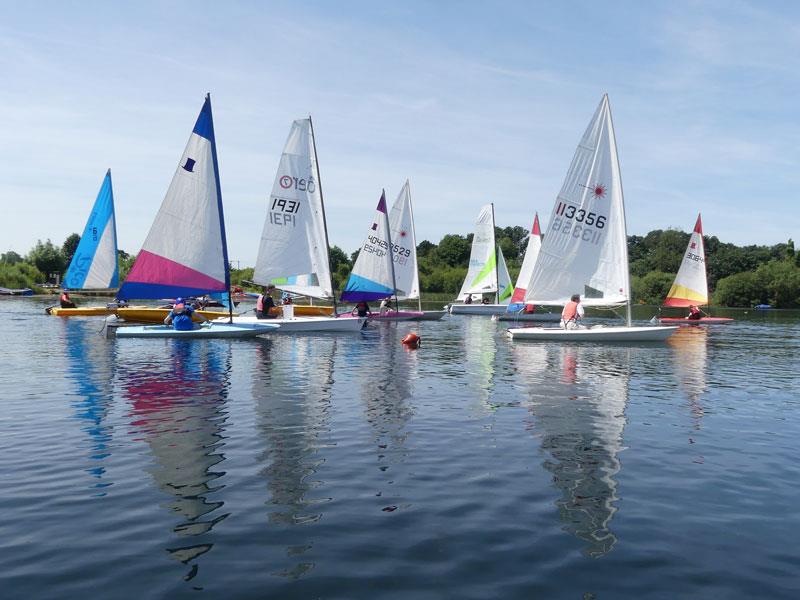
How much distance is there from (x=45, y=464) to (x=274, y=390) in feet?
25.7

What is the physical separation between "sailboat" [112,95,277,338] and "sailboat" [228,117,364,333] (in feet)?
15.6

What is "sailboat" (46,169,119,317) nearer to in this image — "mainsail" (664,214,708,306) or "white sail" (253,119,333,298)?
"white sail" (253,119,333,298)

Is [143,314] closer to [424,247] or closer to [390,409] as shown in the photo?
[390,409]

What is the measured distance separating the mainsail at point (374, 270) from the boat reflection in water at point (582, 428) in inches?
883

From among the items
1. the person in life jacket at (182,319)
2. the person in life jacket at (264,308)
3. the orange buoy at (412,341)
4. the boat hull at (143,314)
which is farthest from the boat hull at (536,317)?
the person in life jacket at (182,319)

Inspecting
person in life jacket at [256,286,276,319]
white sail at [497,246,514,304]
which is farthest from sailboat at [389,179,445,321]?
person in life jacket at [256,286,276,319]

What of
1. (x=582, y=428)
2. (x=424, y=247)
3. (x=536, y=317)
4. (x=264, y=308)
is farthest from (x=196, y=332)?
(x=424, y=247)

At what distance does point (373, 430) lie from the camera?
43.7ft

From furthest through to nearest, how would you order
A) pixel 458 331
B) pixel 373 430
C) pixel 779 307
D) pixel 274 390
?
pixel 779 307 < pixel 458 331 < pixel 274 390 < pixel 373 430

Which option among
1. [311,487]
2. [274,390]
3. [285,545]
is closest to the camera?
[285,545]

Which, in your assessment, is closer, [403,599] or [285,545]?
[403,599]

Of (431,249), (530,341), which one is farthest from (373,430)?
(431,249)

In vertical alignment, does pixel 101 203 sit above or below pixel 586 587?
above

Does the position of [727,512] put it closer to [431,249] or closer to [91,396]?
[91,396]
